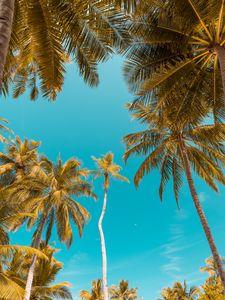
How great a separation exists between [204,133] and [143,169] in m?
3.98

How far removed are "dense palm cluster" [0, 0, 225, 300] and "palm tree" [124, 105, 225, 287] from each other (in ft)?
0.20

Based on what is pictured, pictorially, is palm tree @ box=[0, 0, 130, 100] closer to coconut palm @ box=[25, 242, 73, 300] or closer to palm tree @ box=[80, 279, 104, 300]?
coconut palm @ box=[25, 242, 73, 300]

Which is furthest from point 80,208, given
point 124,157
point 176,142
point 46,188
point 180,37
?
point 180,37

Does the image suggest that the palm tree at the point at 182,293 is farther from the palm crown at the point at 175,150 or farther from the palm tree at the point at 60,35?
the palm tree at the point at 60,35

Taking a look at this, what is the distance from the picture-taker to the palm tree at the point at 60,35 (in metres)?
5.53

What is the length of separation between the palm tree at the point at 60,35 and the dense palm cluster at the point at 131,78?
0.02 m

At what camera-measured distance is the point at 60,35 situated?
5902mm

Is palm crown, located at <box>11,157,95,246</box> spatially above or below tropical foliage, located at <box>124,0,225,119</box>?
above

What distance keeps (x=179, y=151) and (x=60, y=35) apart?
10.3 metres

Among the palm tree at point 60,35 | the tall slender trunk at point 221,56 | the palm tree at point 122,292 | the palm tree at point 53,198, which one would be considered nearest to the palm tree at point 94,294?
the palm tree at point 122,292

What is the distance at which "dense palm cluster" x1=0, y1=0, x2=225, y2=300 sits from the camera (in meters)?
5.83

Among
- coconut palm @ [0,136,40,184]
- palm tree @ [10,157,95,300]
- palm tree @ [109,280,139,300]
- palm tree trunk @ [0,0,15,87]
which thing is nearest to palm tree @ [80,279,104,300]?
palm tree @ [109,280,139,300]

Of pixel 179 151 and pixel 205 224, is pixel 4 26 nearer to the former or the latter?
pixel 205 224

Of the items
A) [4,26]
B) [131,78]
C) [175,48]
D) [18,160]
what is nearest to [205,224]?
[131,78]
